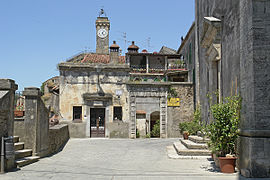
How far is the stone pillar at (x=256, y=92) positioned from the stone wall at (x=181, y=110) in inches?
450

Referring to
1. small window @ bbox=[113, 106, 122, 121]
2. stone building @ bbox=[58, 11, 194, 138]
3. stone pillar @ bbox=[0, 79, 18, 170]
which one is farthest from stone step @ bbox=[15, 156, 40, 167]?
small window @ bbox=[113, 106, 122, 121]

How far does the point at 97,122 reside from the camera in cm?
1778

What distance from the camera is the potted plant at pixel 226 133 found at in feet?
20.7

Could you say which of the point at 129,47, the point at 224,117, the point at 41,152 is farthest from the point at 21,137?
the point at 129,47

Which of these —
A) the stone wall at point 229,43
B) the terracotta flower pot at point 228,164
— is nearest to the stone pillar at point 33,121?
the terracotta flower pot at point 228,164

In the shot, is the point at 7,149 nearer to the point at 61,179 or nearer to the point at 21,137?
the point at 61,179

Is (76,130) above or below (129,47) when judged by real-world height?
below

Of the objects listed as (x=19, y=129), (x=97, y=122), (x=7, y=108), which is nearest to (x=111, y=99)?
(x=97, y=122)

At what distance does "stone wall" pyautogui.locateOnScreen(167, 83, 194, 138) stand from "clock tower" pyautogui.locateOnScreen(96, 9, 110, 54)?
28.1 meters

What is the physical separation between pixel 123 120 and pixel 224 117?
455 inches

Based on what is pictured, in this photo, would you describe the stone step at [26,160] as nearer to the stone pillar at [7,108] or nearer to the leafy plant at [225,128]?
the stone pillar at [7,108]

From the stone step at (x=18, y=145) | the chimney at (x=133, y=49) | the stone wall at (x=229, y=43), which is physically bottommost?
the stone step at (x=18, y=145)

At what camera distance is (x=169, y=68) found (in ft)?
84.9

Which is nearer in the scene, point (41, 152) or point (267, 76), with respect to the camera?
point (267, 76)
